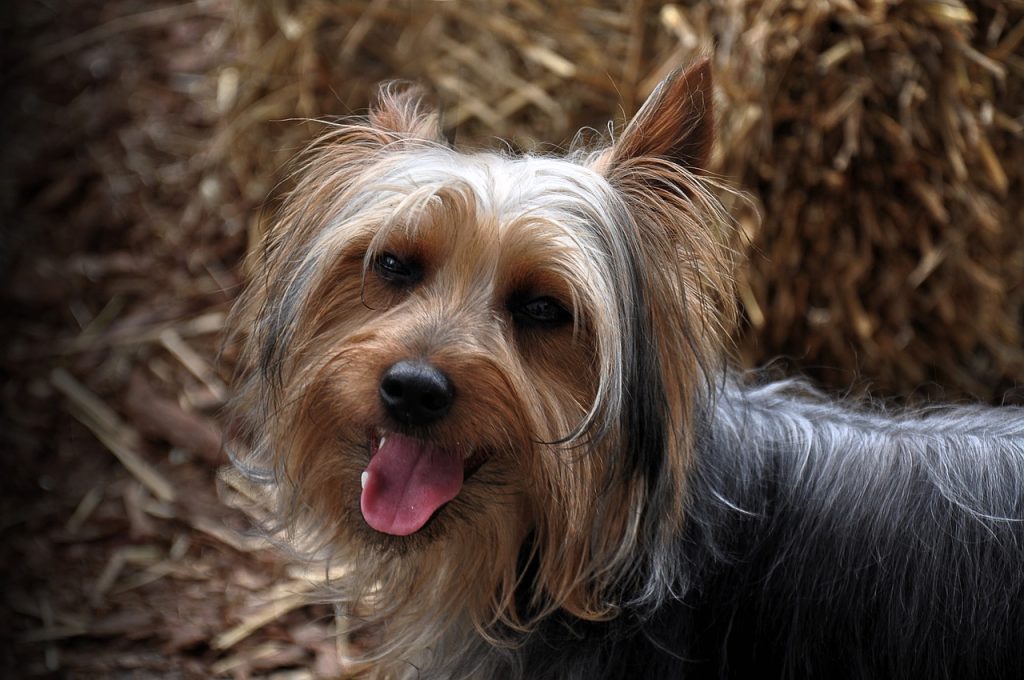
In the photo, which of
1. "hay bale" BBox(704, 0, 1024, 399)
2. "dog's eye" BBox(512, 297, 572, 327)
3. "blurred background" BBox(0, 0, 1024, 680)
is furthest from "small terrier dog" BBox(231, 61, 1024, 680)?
"hay bale" BBox(704, 0, 1024, 399)

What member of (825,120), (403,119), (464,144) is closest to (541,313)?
(403,119)

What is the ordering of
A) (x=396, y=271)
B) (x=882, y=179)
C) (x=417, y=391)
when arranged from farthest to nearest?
(x=882, y=179) < (x=396, y=271) < (x=417, y=391)

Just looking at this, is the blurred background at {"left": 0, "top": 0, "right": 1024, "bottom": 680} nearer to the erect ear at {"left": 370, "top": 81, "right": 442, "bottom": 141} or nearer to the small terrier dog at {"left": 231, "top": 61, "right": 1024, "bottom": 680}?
the erect ear at {"left": 370, "top": 81, "right": 442, "bottom": 141}

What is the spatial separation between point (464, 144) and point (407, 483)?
6.59 feet

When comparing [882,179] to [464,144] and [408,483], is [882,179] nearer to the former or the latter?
[464,144]

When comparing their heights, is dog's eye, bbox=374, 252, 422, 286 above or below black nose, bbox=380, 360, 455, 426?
above

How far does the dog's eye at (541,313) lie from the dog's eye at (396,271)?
23cm

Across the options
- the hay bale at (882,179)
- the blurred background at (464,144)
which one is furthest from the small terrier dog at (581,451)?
the hay bale at (882,179)

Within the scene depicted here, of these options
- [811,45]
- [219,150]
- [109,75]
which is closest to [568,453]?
[811,45]

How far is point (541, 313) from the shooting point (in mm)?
2332

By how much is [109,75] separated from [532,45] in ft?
9.04

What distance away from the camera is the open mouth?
2299mm

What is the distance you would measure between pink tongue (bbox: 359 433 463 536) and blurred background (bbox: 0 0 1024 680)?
1.02 m

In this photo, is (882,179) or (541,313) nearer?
(541,313)
